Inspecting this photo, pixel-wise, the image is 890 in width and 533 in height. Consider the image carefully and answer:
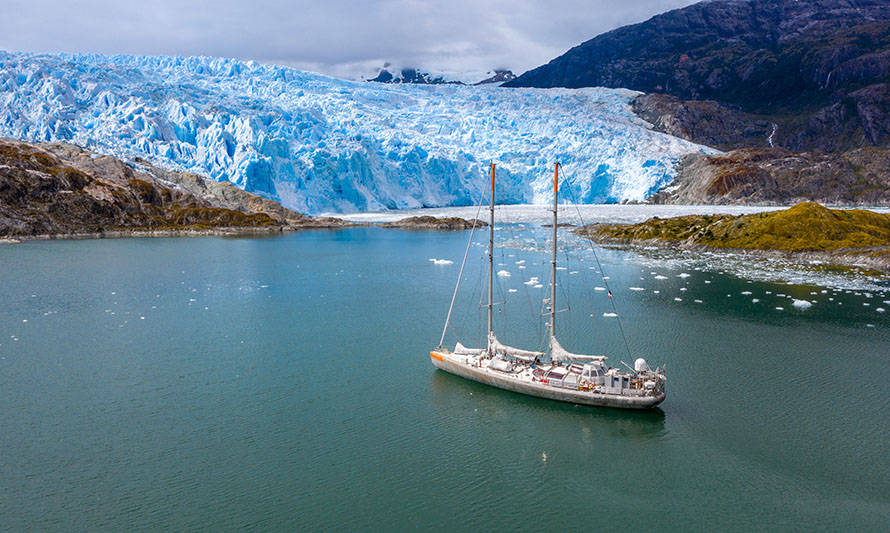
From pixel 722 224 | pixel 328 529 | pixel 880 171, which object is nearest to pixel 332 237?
pixel 722 224

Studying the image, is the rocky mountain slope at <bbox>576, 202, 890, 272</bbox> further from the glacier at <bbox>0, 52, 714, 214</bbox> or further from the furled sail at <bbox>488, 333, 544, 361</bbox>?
the glacier at <bbox>0, 52, 714, 214</bbox>

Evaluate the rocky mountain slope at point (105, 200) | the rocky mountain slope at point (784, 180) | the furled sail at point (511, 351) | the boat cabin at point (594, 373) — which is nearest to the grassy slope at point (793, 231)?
the furled sail at point (511, 351)

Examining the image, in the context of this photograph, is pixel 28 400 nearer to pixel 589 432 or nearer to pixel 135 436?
pixel 135 436

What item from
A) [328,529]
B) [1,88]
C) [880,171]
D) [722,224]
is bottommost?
[328,529]

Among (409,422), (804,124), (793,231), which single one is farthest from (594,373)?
(804,124)

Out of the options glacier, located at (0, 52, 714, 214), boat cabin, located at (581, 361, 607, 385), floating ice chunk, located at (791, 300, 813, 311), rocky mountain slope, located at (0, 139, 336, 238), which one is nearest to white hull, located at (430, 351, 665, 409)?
boat cabin, located at (581, 361, 607, 385)

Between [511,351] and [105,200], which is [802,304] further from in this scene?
[105,200]
